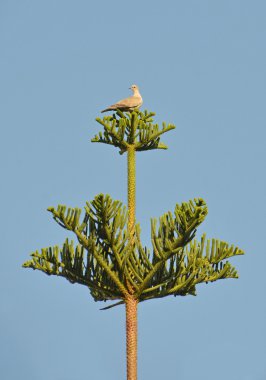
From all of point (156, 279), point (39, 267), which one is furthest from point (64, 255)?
point (156, 279)

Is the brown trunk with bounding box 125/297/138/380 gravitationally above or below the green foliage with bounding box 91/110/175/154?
below

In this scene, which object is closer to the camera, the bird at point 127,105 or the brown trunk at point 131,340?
the brown trunk at point 131,340

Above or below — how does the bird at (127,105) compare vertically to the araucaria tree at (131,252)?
above

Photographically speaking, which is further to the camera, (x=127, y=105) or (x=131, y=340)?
(x=127, y=105)

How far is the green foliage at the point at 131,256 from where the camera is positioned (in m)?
15.7

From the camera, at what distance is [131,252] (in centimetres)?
1612

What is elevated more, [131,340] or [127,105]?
[127,105]

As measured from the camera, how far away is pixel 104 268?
53.2ft

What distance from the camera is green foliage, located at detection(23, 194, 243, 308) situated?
15.7 meters

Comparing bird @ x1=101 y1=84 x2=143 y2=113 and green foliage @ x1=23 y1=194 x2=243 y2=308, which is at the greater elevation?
bird @ x1=101 y1=84 x2=143 y2=113

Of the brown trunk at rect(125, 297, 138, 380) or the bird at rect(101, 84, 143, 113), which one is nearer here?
the brown trunk at rect(125, 297, 138, 380)

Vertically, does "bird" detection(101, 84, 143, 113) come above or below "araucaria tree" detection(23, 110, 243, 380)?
above

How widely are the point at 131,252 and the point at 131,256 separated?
75 mm

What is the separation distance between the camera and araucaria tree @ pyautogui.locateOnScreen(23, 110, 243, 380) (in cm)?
1574
